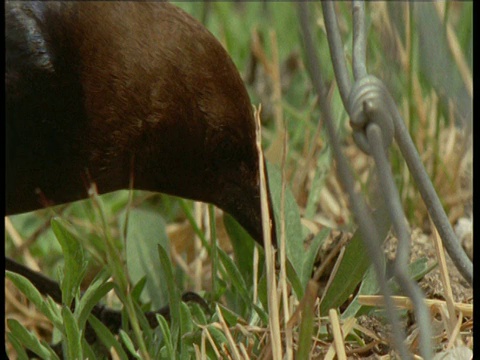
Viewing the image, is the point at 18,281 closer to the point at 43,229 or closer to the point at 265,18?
the point at 43,229

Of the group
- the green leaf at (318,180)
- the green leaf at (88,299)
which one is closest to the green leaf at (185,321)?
the green leaf at (88,299)

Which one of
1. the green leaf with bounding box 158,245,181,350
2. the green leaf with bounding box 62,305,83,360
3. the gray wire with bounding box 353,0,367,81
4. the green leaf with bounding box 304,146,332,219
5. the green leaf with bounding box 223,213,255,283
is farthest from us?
the green leaf with bounding box 304,146,332,219

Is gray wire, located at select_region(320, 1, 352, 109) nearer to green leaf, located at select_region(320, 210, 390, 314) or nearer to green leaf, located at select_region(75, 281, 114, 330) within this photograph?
green leaf, located at select_region(320, 210, 390, 314)

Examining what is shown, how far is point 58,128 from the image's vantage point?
156cm

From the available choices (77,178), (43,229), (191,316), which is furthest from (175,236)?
(191,316)

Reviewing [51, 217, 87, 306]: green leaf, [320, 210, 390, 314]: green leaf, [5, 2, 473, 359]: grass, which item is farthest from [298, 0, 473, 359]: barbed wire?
[51, 217, 87, 306]: green leaf

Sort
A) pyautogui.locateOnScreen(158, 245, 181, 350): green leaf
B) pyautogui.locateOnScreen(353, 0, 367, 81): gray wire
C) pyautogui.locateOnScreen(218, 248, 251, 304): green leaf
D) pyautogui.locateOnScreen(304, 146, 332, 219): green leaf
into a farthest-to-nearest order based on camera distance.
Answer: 1. pyautogui.locateOnScreen(304, 146, 332, 219): green leaf
2. pyautogui.locateOnScreen(218, 248, 251, 304): green leaf
3. pyautogui.locateOnScreen(158, 245, 181, 350): green leaf
4. pyautogui.locateOnScreen(353, 0, 367, 81): gray wire

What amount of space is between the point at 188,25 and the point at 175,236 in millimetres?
594

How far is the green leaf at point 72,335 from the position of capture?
1.33 metres

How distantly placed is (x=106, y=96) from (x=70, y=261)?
31 cm

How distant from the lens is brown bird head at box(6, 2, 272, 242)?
1.55m

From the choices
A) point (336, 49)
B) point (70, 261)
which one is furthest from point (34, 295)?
point (336, 49)

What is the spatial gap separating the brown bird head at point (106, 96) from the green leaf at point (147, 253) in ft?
0.74

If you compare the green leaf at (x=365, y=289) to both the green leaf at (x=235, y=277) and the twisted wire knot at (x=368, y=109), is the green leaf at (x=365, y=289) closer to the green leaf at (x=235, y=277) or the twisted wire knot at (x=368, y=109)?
the green leaf at (x=235, y=277)
